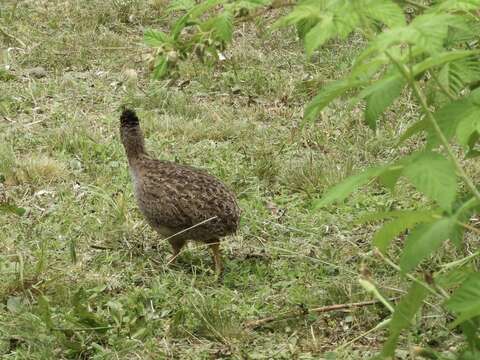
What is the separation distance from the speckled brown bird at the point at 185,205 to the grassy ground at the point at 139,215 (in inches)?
8.8

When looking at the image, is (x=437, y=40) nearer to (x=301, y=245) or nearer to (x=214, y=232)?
(x=214, y=232)

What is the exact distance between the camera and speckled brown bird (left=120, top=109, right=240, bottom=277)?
4.51 m

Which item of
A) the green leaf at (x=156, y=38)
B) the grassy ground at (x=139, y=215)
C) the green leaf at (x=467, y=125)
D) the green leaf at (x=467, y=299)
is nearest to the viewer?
the green leaf at (x=467, y=299)

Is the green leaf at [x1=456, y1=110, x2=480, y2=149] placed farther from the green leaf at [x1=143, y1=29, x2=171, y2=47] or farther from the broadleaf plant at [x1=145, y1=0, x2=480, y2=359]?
the green leaf at [x1=143, y1=29, x2=171, y2=47]

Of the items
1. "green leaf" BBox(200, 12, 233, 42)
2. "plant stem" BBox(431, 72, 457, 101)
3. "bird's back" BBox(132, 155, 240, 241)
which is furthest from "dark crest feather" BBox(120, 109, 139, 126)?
"plant stem" BBox(431, 72, 457, 101)

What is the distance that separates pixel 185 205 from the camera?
4520mm

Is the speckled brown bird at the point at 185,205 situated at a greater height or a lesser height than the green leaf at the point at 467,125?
lesser

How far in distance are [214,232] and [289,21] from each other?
102 inches

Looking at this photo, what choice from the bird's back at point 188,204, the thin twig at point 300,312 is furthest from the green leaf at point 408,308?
the bird's back at point 188,204

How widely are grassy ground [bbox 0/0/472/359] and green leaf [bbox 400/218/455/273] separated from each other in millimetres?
713

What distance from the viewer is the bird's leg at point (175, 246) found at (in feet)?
15.3

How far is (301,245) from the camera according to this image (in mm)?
4953

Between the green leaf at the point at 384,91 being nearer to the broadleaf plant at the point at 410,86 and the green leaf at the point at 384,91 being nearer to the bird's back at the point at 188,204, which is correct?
the broadleaf plant at the point at 410,86

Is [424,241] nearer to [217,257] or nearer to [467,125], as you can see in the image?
[467,125]
